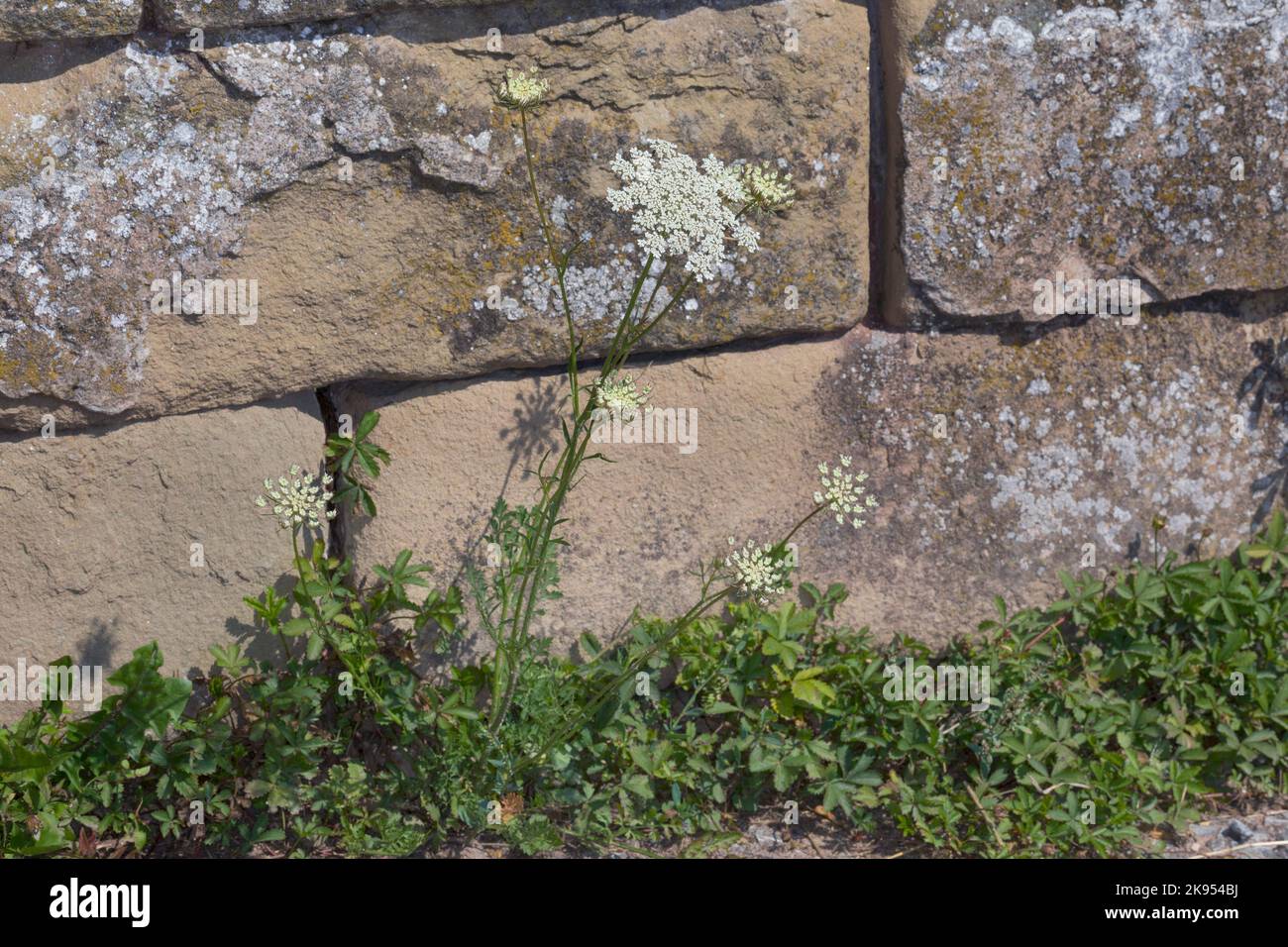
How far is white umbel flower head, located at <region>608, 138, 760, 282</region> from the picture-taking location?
235 cm

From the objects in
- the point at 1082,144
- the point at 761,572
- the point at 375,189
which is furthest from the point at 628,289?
the point at 1082,144

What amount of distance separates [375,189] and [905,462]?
147 cm

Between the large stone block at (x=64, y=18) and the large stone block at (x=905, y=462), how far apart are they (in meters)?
0.93

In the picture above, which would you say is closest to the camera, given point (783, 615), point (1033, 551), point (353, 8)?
point (353, 8)

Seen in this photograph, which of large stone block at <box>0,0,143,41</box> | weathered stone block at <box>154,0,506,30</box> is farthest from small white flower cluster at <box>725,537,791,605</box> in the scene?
large stone block at <box>0,0,143,41</box>

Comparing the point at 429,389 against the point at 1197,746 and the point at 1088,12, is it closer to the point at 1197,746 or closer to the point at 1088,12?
the point at 1088,12

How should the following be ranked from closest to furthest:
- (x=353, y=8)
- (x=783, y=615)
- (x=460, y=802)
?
(x=353, y=8), (x=460, y=802), (x=783, y=615)

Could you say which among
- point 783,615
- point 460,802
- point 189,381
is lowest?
point 460,802

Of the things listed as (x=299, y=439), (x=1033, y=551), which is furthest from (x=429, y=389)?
(x=1033, y=551)

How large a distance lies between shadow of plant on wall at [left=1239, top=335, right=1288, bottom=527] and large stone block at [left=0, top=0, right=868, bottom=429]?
117cm

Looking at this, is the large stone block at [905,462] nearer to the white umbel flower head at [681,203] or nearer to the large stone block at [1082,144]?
the large stone block at [1082,144]

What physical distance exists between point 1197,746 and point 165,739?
98.7 inches

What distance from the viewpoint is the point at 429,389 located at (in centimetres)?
299

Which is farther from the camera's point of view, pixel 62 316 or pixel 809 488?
pixel 809 488
